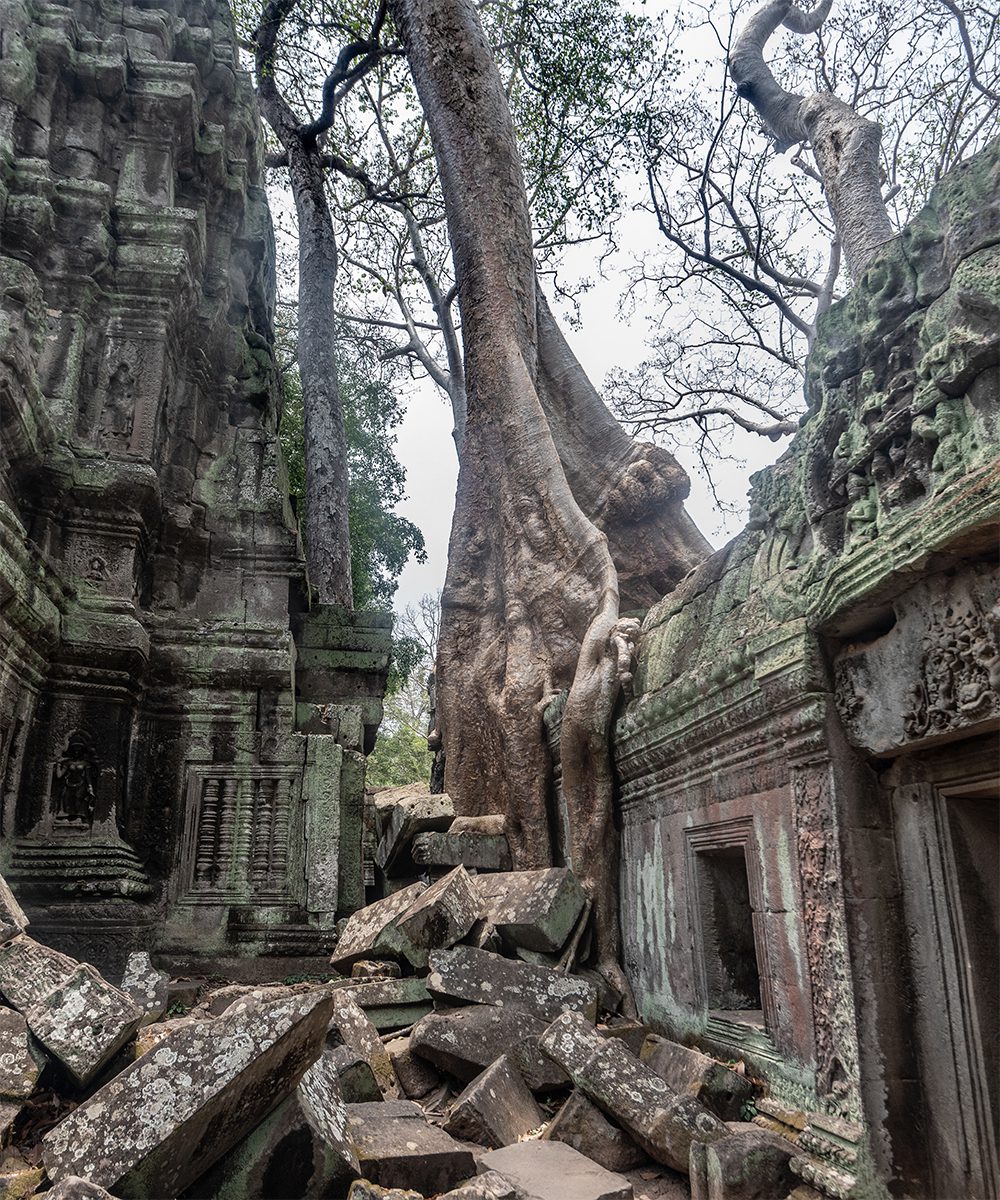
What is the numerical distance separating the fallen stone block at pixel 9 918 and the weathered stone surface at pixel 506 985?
1581 mm

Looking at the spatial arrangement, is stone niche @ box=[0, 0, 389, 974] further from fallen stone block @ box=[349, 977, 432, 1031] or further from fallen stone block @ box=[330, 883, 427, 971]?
Result: fallen stone block @ box=[349, 977, 432, 1031]

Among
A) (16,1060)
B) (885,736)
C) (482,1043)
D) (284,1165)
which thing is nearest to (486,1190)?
(284,1165)

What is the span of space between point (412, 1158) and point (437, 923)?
1759mm

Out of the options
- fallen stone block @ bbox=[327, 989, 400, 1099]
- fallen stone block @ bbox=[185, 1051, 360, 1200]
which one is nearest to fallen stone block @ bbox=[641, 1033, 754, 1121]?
fallen stone block @ bbox=[327, 989, 400, 1099]

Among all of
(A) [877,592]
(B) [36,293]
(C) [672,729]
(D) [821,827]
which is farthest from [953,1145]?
(B) [36,293]

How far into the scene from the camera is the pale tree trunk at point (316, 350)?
11383 millimetres

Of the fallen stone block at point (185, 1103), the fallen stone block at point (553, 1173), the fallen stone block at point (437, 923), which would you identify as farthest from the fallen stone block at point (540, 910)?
the fallen stone block at point (185, 1103)

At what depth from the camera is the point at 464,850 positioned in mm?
6043

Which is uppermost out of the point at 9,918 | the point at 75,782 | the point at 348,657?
the point at 348,657

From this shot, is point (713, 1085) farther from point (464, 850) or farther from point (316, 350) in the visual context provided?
point (316, 350)

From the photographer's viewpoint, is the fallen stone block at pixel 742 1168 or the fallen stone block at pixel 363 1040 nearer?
the fallen stone block at pixel 742 1168

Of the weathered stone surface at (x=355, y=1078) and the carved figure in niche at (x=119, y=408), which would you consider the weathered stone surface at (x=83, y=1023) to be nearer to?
the weathered stone surface at (x=355, y=1078)

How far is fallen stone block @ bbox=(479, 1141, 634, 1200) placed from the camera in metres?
2.56

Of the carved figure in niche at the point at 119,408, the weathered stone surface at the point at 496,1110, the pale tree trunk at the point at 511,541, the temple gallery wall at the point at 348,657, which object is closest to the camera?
the temple gallery wall at the point at 348,657
